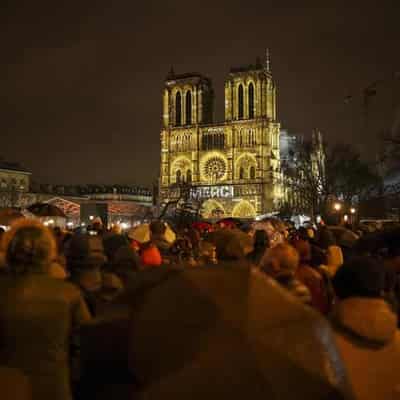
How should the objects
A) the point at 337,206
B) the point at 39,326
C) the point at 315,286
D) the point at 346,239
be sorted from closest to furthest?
the point at 39,326, the point at 315,286, the point at 346,239, the point at 337,206

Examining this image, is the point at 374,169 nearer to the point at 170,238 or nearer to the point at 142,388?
the point at 170,238

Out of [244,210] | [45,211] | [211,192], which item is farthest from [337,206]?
[211,192]

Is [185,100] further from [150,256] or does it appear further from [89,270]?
[89,270]

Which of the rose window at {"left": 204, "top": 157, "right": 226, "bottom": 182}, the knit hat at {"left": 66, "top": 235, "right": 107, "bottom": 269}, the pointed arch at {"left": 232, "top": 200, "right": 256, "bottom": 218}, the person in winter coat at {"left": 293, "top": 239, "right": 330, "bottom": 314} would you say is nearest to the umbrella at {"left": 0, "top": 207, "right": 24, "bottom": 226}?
the knit hat at {"left": 66, "top": 235, "right": 107, "bottom": 269}

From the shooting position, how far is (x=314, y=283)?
15.0 feet

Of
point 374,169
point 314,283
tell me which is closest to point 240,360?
point 314,283

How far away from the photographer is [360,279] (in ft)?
8.22

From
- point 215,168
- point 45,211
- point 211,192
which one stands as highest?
point 215,168

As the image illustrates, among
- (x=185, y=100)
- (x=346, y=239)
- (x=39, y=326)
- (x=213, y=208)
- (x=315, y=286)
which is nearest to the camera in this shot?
(x=39, y=326)

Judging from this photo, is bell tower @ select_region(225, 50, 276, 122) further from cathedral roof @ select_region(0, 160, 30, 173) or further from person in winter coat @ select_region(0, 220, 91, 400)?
person in winter coat @ select_region(0, 220, 91, 400)

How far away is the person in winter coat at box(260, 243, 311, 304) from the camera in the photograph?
3650 millimetres

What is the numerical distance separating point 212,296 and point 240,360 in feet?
0.54

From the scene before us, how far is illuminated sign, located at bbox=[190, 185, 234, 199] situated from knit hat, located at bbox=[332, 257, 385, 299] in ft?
236

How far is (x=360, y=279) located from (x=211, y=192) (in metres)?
73.3
